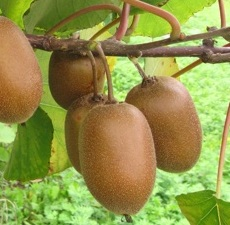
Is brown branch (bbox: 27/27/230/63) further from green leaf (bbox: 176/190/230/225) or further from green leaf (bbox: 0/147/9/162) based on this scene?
green leaf (bbox: 0/147/9/162)

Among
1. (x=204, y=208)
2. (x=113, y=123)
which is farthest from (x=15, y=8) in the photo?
(x=204, y=208)

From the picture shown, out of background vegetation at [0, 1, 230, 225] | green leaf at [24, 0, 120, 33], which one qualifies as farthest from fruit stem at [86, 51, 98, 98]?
background vegetation at [0, 1, 230, 225]

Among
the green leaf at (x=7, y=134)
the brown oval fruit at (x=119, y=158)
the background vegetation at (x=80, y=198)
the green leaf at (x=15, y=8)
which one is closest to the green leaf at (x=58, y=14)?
the green leaf at (x=15, y=8)

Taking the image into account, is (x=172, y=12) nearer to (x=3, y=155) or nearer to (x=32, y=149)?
(x=32, y=149)

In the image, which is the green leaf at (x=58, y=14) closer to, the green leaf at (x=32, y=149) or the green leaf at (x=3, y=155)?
the green leaf at (x=32, y=149)

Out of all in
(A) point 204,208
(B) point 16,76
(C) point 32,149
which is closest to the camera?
(B) point 16,76

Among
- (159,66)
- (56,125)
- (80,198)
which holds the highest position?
(159,66)

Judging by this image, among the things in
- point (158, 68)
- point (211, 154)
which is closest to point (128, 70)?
point (211, 154)
